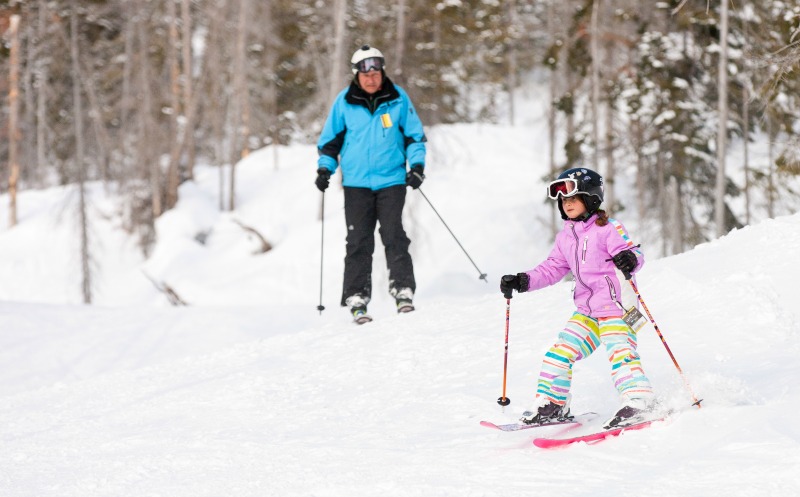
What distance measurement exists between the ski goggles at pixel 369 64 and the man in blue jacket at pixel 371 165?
6 cm

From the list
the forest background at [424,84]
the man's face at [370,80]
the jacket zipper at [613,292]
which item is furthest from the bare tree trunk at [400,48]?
the jacket zipper at [613,292]

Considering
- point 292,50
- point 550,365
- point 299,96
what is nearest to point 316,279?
point 292,50

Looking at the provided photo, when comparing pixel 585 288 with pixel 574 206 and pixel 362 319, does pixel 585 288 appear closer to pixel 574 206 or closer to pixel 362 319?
pixel 574 206

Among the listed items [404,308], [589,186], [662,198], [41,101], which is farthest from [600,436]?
[41,101]

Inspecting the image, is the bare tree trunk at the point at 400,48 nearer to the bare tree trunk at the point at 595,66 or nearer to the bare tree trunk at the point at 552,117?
the bare tree trunk at the point at 552,117

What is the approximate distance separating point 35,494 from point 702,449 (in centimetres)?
294

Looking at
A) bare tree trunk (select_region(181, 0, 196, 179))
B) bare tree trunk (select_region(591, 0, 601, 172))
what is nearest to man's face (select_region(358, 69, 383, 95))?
bare tree trunk (select_region(591, 0, 601, 172))

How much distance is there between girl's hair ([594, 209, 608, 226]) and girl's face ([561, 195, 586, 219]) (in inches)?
2.9

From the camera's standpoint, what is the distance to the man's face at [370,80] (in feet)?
22.2

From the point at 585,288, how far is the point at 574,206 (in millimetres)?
415

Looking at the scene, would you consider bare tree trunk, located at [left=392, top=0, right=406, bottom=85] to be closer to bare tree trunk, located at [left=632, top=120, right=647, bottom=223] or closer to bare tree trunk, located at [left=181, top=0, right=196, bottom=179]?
bare tree trunk, located at [left=632, top=120, right=647, bottom=223]

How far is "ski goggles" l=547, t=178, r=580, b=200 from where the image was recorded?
388 cm

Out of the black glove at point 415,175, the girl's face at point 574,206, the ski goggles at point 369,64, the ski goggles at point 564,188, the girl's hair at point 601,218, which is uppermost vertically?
the ski goggles at point 369,64

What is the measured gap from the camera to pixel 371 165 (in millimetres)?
6898
